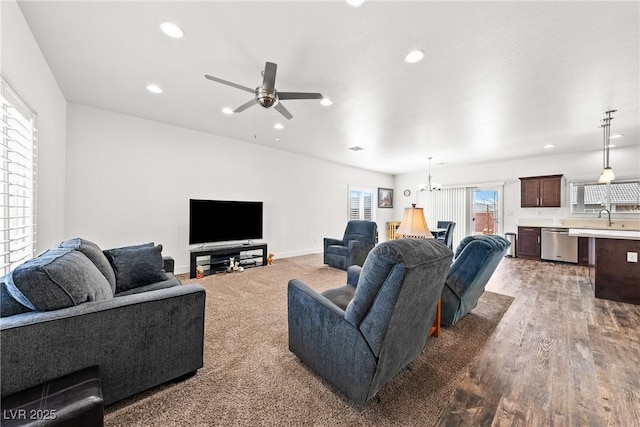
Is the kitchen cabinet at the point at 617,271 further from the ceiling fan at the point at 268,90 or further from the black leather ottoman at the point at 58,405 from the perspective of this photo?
the black leather ottoman at the point at 58,405

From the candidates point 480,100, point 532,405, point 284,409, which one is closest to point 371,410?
point 284,409

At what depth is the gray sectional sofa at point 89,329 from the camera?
3.73 ft

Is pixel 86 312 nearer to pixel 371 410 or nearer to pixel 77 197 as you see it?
pixel 371 410

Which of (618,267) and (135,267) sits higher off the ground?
(135,267)

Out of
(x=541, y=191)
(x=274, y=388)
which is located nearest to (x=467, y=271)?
(x=274, y=388)

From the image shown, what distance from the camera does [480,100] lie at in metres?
3.12

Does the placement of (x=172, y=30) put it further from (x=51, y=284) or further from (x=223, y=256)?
(x=223, y=256)

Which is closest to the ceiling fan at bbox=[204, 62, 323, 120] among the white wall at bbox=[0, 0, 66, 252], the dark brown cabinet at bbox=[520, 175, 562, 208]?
the white wall at bbox=[0, 0, 66, 252]

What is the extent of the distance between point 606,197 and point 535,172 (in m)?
1.36

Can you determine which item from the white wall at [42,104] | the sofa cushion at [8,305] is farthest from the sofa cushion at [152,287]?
the white wall at [42,104]

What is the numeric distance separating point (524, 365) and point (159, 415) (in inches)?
101

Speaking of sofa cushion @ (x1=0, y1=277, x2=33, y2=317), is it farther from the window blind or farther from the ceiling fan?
the window blind

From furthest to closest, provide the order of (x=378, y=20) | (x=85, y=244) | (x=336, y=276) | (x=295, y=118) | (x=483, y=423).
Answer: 1. (x=336, y=276)
2. (x=295, y=118)
3. (x=85, y=244)
4. (x=378, y=20)
5. (x=483, y=423)

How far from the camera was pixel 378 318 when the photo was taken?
1314mm
